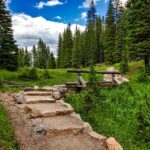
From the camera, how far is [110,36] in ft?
235

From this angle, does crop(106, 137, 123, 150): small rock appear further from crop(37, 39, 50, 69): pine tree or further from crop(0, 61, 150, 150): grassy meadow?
crop(37, 39, 50, 69): pine tree

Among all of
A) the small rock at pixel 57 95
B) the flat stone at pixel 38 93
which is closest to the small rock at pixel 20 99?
the flat stone at pixel 38 93

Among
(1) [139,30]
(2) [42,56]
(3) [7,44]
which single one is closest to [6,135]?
(1) [139,30]

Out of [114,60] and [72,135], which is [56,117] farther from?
[114,60]

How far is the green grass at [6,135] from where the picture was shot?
10.3 meters

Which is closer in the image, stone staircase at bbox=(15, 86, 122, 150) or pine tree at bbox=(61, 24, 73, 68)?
stone staircase at bbox=(15, 86, 122, 150)

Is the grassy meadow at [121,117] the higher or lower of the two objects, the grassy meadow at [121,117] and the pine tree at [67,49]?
the lower

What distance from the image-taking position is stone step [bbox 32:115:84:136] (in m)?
11.8

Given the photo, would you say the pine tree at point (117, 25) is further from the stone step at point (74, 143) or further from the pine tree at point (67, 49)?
the stone step at point (74, 143)

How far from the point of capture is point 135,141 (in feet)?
39.4

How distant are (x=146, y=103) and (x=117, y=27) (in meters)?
57.5

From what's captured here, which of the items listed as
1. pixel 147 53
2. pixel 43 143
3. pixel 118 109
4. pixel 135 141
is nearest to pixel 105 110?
pixel 118 109

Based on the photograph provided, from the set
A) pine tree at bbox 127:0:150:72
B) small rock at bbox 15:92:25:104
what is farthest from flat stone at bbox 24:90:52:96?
pine tree at bbox 127:0:150:72

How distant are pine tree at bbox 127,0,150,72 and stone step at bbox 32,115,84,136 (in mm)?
24086
